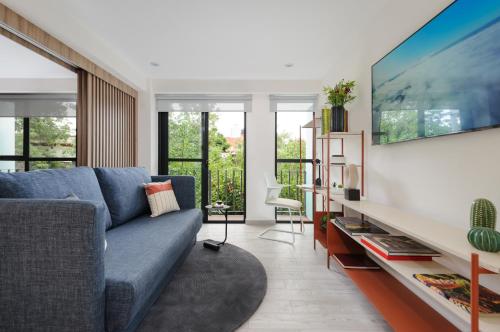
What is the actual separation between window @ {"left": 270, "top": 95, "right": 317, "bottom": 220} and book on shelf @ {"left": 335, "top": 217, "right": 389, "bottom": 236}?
179 centimetres

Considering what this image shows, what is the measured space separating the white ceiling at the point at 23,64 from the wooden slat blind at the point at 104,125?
73 cm

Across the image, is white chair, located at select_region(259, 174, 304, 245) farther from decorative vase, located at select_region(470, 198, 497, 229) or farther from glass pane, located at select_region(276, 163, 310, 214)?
decorative vase, located at select_region(470, 198, 497, 229)

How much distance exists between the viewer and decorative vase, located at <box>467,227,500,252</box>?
2.71ft

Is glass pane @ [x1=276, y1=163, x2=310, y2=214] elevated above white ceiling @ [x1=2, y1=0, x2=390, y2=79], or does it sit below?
below

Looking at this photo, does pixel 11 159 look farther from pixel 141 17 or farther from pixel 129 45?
pixel 141 17

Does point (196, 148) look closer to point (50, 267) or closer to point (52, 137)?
point (52, 137)

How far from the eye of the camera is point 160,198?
2.39 m

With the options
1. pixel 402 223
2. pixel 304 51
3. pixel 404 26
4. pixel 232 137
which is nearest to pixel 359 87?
pixel 404 26

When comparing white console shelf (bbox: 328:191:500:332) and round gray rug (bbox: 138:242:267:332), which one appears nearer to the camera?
white console shelf (bbox: 328:191:500:332)

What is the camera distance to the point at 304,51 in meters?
2.78

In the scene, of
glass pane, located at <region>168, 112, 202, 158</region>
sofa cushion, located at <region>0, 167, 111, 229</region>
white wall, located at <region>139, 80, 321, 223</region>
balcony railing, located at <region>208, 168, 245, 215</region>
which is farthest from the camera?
balcony railing, located at <region>208, 168, 245, 215</region>

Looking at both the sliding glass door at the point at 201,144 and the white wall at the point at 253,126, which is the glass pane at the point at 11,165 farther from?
the sliding glass door at the point at 201,144

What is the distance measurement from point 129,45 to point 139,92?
A: 3.49 feet

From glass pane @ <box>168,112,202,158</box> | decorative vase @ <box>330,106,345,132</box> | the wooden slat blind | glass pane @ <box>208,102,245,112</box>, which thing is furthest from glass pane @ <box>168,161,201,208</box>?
decorative vase @ <box>330,106,345,132</box>
